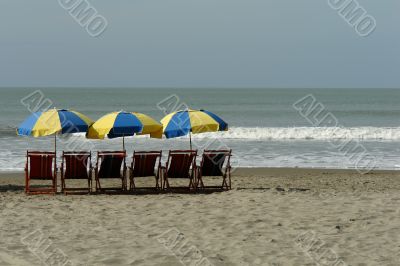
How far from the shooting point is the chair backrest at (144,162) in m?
10.8

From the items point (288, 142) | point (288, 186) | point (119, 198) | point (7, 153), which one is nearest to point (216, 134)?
point (288, 142)

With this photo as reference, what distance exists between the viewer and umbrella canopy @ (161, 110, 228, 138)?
36.6 ft

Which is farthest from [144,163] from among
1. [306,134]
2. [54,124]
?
[306,134]

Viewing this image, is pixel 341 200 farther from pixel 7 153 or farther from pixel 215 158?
pixel 7 153

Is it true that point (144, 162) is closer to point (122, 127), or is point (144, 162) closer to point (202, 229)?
point (122, 127)

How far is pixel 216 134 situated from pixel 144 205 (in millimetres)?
20264

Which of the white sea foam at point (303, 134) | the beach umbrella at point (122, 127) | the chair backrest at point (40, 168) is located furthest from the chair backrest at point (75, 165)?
the white sea foam at point (303, 134)

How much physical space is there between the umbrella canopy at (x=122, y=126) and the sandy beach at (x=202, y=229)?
3.67ft

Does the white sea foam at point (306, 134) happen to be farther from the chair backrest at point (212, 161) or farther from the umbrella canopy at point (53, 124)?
the umbrella canopy at point (53, 124)

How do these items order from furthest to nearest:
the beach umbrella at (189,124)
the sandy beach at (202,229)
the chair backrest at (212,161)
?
the beach umbrella at (189,124), the chair backrest at (212,161), the sandy beach at (202,229)

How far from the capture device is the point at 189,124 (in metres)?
11.2

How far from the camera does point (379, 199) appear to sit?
9.21 metres

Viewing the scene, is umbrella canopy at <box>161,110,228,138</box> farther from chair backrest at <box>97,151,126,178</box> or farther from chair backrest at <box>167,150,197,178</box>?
chair backrest at <box>97,151,126,178</box>

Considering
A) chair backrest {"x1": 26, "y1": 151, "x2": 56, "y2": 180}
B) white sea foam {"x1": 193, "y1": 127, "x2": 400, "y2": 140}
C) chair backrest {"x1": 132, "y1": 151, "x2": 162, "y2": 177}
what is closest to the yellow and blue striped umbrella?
chair backrest {"x1": 132, "y1": 151, "x2": 162, "y2": 177}
